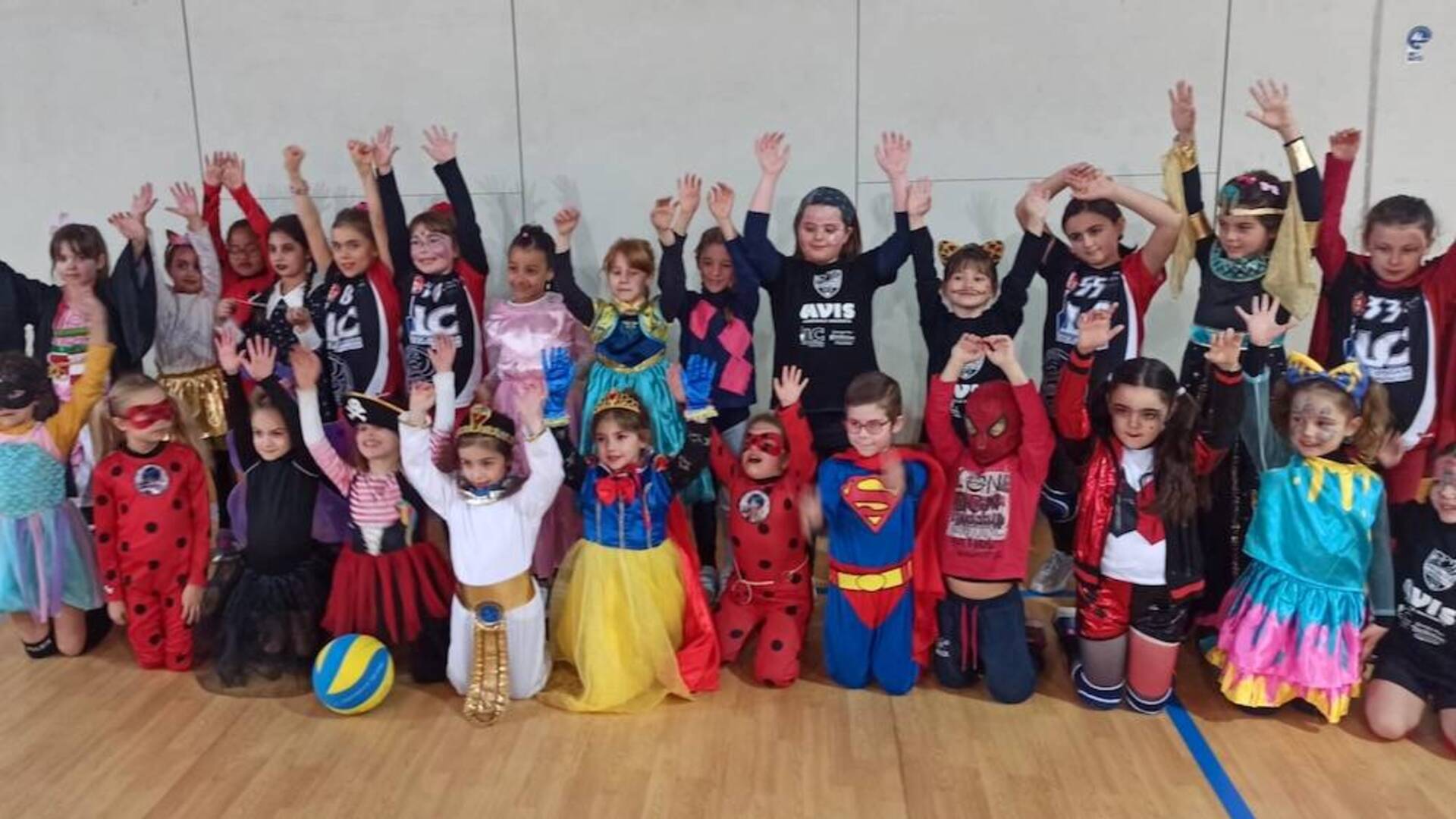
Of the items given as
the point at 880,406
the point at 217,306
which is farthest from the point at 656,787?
the point at 217,306

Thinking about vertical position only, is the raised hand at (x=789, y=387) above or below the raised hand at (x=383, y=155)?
below

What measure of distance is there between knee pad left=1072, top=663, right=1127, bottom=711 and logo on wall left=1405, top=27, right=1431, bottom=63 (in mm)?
3245

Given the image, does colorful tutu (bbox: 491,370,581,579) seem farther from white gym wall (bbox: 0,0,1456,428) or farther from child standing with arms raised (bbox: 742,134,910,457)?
white gym wall (bbox: 0,0,1456,428)

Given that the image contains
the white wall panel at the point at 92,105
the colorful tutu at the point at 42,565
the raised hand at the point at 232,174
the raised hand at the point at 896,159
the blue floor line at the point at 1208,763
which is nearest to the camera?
the blue floor line at the point at 1208,763

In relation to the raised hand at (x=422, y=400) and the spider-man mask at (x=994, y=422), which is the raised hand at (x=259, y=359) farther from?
the spider-man mask at (x=994, y=422)

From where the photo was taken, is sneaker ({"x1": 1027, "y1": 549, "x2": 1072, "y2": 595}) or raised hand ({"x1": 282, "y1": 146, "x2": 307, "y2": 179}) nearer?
sneaker ({"x1": 1027, "y1": 549, "x2": 1072, "y2": 595})

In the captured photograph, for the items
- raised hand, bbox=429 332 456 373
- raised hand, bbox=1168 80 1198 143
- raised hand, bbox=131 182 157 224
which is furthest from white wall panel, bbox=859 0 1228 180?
raised hand, bbox=131 182 157 224

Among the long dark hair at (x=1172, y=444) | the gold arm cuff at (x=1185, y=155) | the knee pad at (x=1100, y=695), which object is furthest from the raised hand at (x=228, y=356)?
the gold arm cuff at (x=1185, y=155)

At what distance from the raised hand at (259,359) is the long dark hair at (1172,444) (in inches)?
108

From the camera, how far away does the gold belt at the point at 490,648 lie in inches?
130

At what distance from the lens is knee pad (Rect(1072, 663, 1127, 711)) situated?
3.31 meters

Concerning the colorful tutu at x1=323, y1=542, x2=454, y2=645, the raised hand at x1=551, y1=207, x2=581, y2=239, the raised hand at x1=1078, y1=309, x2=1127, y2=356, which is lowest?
the colorful tutu at x1=323, y1=542, x2=454, y2=645

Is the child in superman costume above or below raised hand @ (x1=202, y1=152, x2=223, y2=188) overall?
below

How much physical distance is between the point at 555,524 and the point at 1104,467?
2.08m
